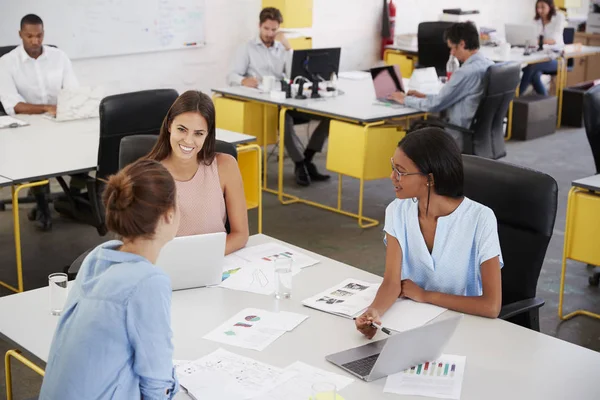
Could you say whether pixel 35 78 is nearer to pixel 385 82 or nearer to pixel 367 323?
pixel 385 82

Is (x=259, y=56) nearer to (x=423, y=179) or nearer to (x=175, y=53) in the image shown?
(x=175, y=53)

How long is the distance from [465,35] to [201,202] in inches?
124

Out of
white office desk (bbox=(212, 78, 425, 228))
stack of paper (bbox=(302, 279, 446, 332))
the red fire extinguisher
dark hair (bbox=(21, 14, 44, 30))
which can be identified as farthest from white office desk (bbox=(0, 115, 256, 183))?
the red fire extinguisher

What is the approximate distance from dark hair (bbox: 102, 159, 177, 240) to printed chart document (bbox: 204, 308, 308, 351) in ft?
2.14

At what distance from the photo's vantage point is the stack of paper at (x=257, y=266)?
2.92m

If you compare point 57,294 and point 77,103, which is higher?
point 77,103

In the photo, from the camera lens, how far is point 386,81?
619 cm

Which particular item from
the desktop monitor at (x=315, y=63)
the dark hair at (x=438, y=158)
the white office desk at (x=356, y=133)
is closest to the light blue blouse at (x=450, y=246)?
the dark hair at (x=438, y=158)

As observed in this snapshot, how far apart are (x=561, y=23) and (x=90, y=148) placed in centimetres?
610

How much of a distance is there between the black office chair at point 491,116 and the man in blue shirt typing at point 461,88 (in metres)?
0.07

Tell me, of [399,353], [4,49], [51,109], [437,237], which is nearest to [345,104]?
[51,109]

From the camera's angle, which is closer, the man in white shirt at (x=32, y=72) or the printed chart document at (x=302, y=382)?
the printed chart document at (x=302, y=382)

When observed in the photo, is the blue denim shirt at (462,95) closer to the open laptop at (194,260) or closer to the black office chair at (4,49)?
the black office chair at (4,49)

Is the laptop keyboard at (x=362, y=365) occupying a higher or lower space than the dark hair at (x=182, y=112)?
lower
